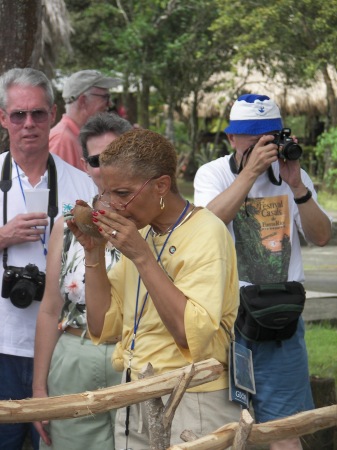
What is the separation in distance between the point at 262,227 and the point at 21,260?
107 centimetres

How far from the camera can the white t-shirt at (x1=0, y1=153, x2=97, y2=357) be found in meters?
4.34

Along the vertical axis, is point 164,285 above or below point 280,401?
above

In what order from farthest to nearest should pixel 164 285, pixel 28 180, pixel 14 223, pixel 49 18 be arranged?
pixel 49 18, pixel 28 180, pixel 14 223, pixel 164 285

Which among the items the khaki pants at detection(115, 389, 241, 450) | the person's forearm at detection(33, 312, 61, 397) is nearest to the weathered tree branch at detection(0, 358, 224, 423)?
the khaki pants at detection(115, 389, 241, 450)

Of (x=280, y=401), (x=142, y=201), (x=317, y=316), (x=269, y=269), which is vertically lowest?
(x=317, y=316)

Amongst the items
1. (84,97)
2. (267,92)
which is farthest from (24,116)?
(267,92)

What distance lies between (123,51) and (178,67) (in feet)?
5.71

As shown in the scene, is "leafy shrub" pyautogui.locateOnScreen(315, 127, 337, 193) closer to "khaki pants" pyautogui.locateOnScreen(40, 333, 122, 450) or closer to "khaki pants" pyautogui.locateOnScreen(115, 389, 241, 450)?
"khaki pants" pyautogui.locateOnScreen(40, 333, 122, 450)

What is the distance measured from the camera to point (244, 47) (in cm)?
2198

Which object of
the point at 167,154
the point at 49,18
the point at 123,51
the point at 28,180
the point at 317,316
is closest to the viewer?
the point at 167,154

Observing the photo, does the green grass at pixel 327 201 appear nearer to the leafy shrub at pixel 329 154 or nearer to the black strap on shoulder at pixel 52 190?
the leafy shrub at pixel 329 154

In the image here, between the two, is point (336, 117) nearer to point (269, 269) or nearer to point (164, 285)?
point (269, 269)

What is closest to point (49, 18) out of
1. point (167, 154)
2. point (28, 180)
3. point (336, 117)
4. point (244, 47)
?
point (244, 47)

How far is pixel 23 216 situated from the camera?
4.22 metres
